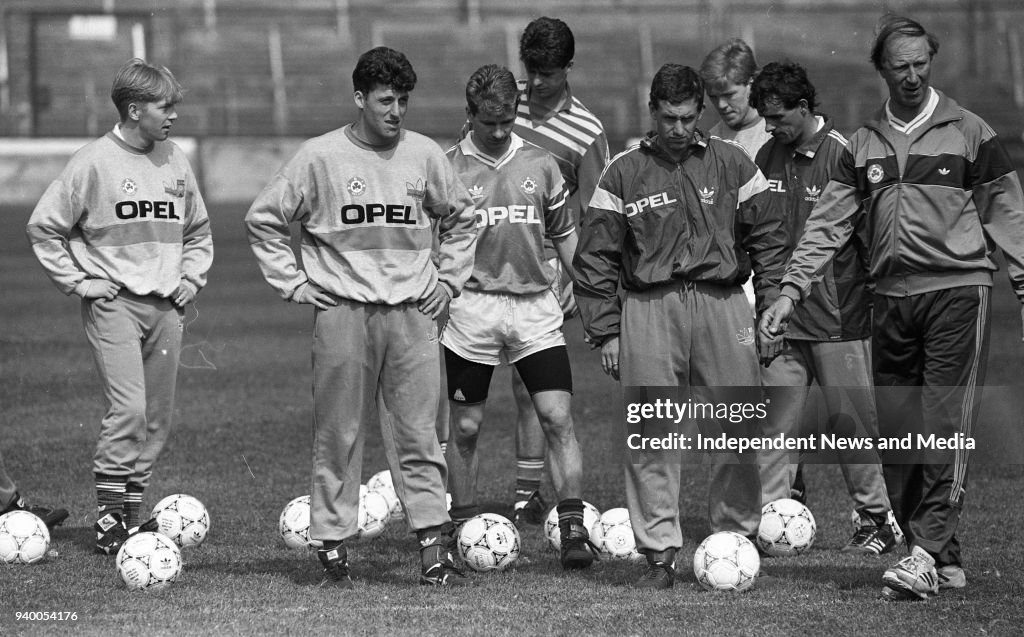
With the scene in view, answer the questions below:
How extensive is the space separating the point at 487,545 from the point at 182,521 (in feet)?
5.35

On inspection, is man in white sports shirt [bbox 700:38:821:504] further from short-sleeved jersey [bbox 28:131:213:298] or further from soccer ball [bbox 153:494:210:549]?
soccer ball [bbox 153:494:210:549]

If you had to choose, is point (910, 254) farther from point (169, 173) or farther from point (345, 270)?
point (169, 173)

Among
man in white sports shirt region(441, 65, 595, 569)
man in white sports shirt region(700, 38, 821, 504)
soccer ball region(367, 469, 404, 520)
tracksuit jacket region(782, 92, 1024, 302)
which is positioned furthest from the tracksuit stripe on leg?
soccer ball region(367, 469, 404, 520)

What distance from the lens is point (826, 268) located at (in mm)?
6957

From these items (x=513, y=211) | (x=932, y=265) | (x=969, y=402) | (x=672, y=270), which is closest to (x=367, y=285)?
(x=513, y=211)

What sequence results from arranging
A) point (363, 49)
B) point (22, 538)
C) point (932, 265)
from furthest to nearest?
point (363, 49)
point (22, 538)
point (932, 265)

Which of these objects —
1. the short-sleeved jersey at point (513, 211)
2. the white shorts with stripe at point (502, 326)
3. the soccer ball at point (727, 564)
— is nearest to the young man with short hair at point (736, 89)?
the short-sleeved jersey at point (513, 211)

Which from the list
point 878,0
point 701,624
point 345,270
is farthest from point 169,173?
point 878,0

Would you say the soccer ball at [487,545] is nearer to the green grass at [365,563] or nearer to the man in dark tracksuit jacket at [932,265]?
the green grass at [365,563]

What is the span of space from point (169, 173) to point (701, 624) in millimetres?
3551

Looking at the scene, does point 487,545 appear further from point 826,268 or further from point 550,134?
point 550,134

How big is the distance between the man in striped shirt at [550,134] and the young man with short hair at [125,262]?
192cm

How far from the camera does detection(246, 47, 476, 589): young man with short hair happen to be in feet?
19.4

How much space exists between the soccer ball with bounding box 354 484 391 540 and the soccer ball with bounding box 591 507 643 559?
3.92ft
